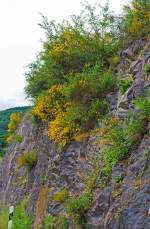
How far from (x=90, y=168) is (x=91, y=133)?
1399 millimetres

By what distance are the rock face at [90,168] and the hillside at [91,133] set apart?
2 centimetres

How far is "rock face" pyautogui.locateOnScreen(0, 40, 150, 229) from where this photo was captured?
33.6 ft

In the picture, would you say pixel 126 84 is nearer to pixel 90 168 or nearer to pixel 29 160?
pixel 90 168

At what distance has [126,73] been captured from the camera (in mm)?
15219

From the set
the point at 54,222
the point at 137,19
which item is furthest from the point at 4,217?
the point at 137,19

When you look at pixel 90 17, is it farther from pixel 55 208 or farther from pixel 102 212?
pixel 102 212

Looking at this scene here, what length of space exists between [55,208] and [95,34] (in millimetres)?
6000

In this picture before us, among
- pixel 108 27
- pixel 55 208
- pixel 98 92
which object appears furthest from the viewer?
pixel 108 27

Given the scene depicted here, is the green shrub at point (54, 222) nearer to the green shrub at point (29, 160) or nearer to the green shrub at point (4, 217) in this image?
the green shrub at point (4, 217)

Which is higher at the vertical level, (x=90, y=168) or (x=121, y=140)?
(x=121, y=140)

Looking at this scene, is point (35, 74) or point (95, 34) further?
point (35, 74)

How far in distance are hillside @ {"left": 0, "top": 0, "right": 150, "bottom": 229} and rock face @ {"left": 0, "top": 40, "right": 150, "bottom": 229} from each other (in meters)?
0.02

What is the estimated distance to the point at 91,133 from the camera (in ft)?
49.1

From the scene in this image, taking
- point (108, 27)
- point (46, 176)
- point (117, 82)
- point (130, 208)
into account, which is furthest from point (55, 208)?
point (108, 27)
